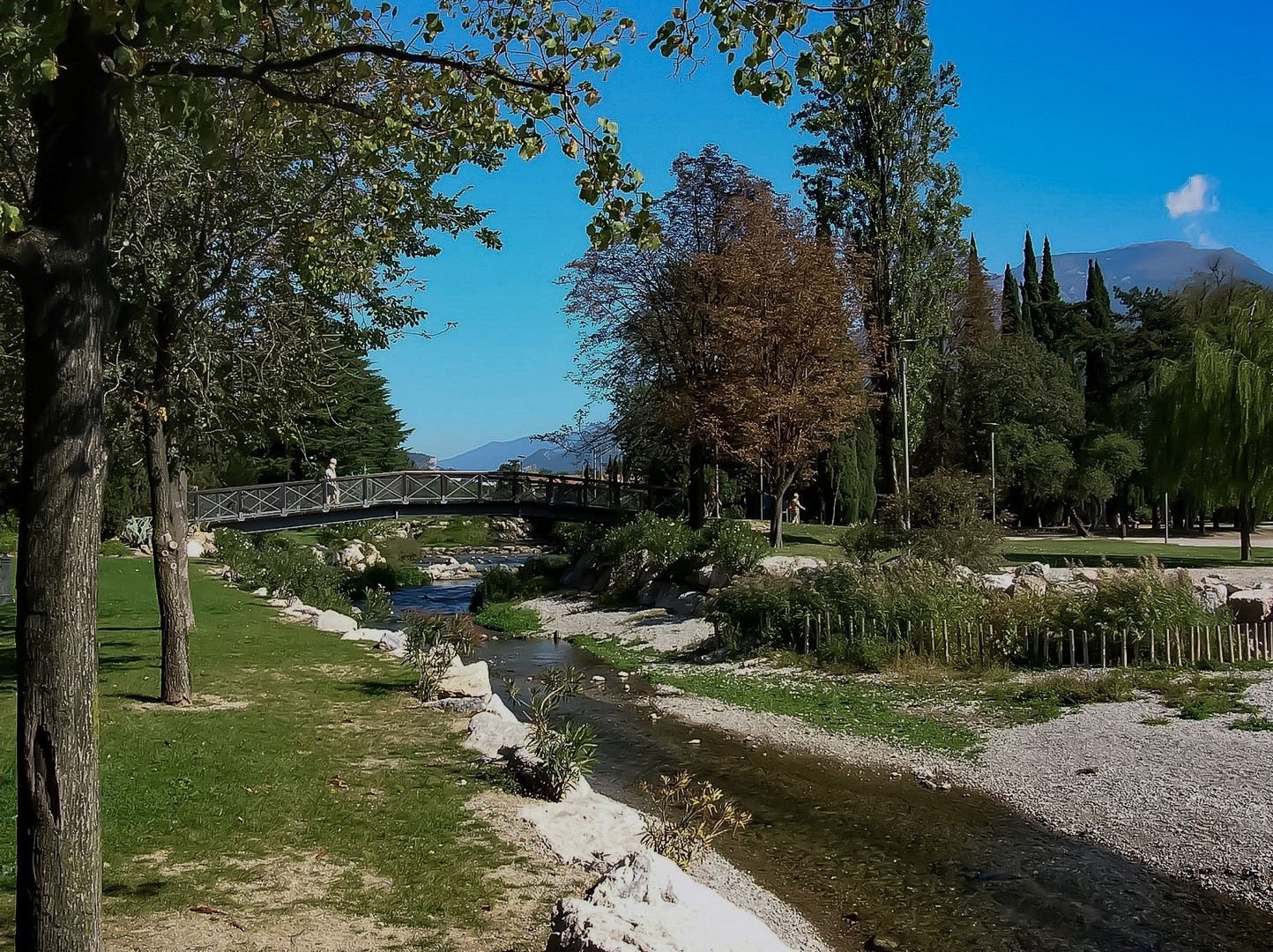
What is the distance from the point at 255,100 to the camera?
6.68m

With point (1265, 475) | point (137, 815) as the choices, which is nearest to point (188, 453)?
point (137, 815)

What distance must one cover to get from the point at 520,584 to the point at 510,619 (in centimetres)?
595

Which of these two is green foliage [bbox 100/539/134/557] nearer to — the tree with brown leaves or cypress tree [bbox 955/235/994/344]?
the tree with brown leaves

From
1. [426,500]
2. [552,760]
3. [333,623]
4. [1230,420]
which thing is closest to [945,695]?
[552,760]

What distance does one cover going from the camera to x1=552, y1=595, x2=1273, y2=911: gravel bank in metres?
9.11

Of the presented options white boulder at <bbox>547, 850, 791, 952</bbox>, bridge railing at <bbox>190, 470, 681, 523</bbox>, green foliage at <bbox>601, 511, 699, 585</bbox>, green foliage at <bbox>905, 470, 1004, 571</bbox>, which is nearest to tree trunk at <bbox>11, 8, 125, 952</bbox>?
white boulder at <bbox>547, 850, 791, 952</bbox>

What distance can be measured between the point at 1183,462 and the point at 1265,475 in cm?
239

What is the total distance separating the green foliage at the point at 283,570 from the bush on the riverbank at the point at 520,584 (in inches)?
194

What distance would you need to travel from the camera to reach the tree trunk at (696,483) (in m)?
33.6

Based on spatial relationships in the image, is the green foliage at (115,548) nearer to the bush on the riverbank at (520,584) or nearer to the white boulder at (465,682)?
the bush on the riverbank at (520,584)

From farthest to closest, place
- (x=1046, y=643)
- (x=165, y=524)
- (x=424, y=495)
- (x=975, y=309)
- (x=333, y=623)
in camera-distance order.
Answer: (x=975, y=309) < (x=424, y=495) < (x=333, y=623) < (x=1046, y=643) < (x=165, y=524)

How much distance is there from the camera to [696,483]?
3425cm

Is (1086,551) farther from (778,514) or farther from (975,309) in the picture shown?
(975,309)

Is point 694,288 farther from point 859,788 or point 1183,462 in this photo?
point 859,788
